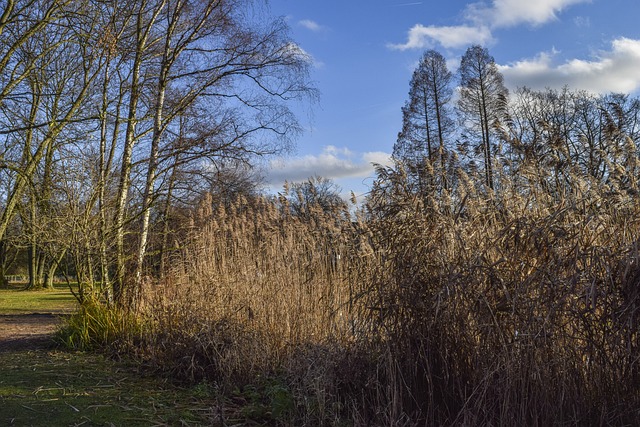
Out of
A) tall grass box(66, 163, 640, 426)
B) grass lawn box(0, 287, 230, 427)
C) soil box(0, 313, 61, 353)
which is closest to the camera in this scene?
tall grass box(66, 163, 640, 426)

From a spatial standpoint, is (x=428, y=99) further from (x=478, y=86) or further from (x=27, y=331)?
(x=27, y=331)

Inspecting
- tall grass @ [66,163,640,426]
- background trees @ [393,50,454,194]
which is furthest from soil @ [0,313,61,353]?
background trees @ [393,50,454,194]

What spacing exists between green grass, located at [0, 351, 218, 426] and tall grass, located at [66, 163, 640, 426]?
0.50 m

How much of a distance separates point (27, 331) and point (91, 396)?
484cm

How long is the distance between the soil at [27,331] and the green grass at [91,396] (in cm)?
100


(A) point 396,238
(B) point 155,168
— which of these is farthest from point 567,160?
(B) point 155,168

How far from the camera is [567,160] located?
422 centimetres

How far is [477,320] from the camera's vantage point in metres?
3.55

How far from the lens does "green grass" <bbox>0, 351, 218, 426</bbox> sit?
3.87 m

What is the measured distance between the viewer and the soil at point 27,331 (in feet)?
22.6

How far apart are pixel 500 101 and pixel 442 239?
1.70 m

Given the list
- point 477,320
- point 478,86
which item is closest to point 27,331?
point 477,320

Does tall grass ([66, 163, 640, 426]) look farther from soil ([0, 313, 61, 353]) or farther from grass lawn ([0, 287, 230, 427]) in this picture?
soil ([0, 313, 61, 353])

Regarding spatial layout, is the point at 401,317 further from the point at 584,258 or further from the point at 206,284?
the point at 206,284
